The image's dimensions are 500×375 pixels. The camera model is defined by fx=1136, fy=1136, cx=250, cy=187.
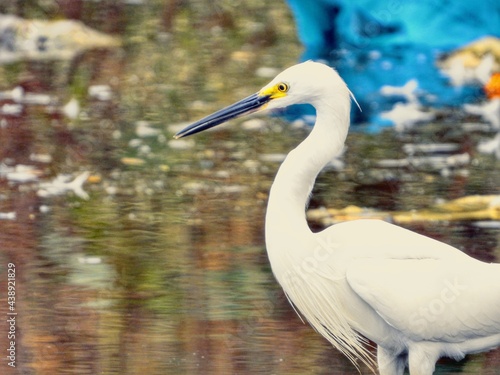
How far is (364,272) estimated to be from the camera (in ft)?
8.71

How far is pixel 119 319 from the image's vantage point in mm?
3432

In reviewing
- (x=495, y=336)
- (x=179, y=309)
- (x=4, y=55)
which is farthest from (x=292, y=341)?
(x=4, y=55)

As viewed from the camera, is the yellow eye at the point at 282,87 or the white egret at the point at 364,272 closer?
the white egret at the point at 364,272

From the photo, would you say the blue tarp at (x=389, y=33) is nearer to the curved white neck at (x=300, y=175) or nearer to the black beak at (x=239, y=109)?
the black beak at (x=239, y=109)

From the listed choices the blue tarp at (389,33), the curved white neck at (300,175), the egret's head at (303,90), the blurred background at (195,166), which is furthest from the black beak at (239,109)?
the blue tarp at (389,33)

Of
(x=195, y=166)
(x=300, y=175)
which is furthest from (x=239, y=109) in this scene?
(x=195, y=166)

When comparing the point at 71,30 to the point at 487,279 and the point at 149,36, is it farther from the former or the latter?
the point at 487,279

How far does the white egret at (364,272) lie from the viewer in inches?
104

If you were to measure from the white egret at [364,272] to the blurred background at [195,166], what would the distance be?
15.3 inches

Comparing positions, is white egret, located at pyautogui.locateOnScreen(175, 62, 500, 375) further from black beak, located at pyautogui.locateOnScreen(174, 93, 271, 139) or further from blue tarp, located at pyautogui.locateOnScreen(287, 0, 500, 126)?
blue tarp, located at pyautogui.locateOnScreen(287, 0, 500, 126)

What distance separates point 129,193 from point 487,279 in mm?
2072

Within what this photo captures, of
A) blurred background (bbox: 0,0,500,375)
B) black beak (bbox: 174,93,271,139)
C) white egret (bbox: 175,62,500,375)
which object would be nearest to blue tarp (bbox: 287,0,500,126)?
blurred background (bbox: 0,0,500,375)

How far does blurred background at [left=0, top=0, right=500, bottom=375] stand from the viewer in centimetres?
335

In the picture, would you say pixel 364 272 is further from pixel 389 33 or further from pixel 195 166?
pixel 389 33
